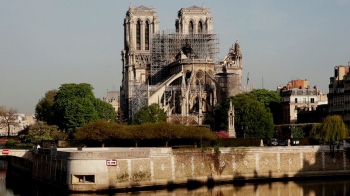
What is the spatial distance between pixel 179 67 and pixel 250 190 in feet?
172

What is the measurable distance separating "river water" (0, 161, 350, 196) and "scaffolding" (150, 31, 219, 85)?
5172cm

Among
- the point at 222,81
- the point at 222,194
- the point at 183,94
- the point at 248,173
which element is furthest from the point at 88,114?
the point at 222,194

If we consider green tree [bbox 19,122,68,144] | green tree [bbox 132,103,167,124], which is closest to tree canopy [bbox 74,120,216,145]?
green tree [bbox 19,122,68,144]

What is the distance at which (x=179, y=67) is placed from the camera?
102m

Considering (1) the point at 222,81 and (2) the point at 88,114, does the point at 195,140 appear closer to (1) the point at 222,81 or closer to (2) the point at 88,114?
(2) the point at 88,114

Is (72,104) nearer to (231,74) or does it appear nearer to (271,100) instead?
(231,74)

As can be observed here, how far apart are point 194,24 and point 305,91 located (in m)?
21.8

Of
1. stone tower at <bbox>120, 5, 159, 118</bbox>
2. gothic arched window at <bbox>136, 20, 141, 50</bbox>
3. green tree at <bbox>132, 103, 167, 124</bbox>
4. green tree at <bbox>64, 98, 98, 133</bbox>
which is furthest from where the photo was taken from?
gothic arched window at <bbox>136, 20, 141, 50</bbox>

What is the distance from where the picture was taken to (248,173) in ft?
185

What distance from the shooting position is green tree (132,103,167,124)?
3319 inches

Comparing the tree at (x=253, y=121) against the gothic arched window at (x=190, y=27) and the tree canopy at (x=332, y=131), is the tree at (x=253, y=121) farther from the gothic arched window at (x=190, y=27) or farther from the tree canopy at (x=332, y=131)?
the gothic arched window at (x=190, y=27)

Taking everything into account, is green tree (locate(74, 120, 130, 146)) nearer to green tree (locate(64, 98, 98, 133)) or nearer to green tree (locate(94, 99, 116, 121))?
green tree (locate(64, 98, 98, 133))

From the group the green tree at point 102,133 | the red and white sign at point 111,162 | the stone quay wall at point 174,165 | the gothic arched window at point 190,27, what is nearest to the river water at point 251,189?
the stone quay wall at point 174,165

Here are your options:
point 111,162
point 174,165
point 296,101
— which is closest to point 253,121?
point 296,101
